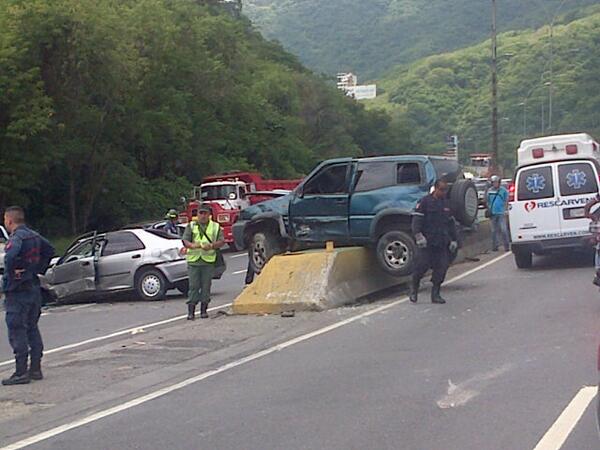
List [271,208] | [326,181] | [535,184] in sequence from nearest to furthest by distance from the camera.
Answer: [326,181] → [271,208] → [535,184]

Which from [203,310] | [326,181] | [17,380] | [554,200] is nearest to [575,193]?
[554,200]

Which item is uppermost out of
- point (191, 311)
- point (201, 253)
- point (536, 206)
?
point (536, 206)

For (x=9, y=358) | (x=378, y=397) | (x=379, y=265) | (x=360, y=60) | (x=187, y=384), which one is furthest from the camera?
(x=360, y=60)

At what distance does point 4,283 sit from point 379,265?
812cm

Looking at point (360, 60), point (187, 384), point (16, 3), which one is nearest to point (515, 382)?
point (187, 384)

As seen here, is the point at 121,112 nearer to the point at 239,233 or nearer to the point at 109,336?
the point at 239,233

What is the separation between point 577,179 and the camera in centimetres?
2041

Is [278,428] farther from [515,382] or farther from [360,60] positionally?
[360,60]

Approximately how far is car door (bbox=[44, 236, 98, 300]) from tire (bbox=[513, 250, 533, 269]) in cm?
820

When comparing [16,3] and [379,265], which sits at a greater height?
[16,3]

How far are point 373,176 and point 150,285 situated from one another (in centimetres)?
504

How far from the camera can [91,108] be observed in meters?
39.8

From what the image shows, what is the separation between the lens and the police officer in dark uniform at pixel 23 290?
11.1 metres

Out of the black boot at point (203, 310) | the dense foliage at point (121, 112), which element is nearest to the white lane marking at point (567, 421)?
A: the black boot at point (203, 310)
